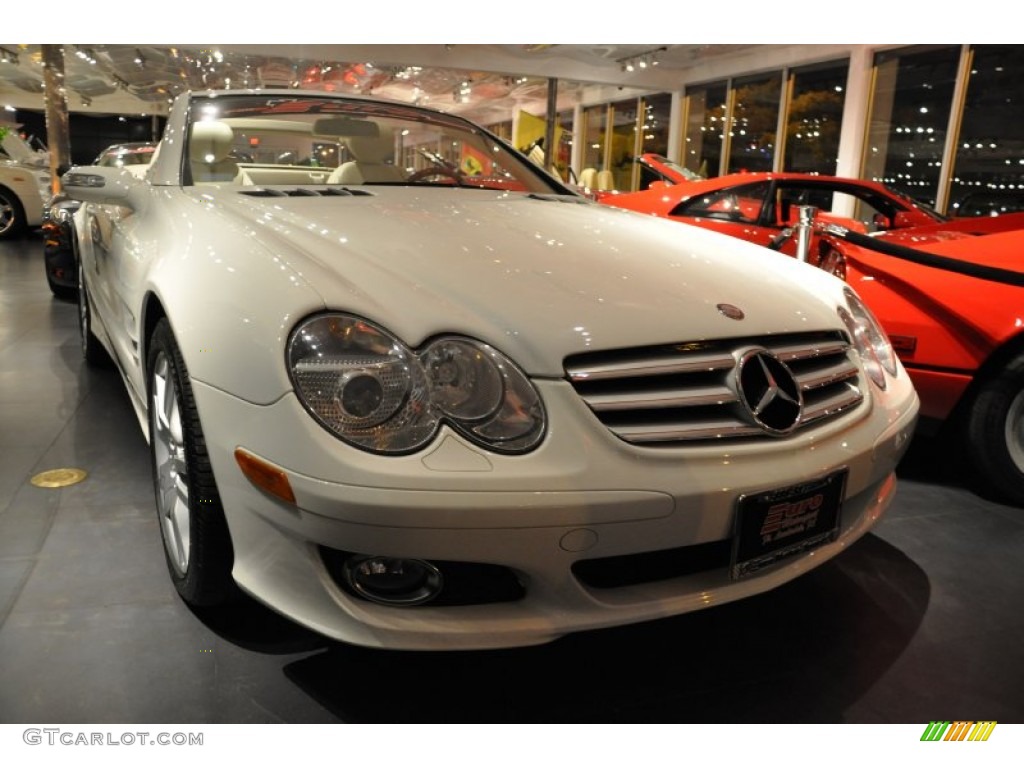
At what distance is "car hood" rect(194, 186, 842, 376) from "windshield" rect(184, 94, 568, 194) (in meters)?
0.29

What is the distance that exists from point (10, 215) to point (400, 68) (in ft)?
16.6

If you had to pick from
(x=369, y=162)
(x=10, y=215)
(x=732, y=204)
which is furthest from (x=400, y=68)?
(x=369, y=162)

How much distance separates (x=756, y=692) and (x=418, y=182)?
1634 millimetres

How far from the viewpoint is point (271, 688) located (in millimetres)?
1300

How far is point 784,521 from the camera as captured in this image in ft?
4.05

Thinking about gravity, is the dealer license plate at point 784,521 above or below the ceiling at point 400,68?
below

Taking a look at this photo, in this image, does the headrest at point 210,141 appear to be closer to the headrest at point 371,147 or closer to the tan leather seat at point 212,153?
the tan leather seat at point 212,153

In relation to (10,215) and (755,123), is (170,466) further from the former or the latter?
(755,123)

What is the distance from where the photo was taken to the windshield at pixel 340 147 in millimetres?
2047

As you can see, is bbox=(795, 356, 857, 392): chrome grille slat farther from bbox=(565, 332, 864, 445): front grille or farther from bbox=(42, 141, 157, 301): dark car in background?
bbox=(42, 141, 157, 301): dark car in background

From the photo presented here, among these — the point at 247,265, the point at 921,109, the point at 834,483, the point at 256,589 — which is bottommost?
the point at 256,589

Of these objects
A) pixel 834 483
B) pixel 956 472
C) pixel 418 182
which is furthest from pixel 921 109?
pixel 834 483

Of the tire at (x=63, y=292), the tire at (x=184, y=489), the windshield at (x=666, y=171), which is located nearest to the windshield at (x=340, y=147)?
the tire at (x=184, y=489)
